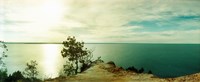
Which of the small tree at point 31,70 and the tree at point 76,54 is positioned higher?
the tree at point 76,54

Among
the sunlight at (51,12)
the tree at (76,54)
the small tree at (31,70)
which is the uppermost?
the sunlight at (51,12)

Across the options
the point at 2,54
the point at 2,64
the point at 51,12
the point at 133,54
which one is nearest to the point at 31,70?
the point at 2,64

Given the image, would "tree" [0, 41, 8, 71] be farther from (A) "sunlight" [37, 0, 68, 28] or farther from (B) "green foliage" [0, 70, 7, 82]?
(A) "sunlight" [37, 0, 68, 28]

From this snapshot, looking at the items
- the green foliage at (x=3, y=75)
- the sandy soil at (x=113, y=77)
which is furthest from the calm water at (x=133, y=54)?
the sandy soil at (x=113, y=77)

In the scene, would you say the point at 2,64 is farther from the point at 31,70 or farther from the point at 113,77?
the point at 113,77

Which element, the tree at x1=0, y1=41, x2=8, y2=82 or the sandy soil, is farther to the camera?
the tree at x1=0, y1=41, x2=8, y2=82

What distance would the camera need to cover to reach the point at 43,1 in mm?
8047

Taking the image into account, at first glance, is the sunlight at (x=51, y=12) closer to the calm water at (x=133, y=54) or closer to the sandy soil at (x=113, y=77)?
the calm water at (x=133, y=54)

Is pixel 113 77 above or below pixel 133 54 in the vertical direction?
below

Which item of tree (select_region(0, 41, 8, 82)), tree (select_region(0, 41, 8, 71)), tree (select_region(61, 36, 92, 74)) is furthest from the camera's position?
tree (select_region(61, 36, 92, 74))

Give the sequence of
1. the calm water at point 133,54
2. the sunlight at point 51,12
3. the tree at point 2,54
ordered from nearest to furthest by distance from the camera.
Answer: the sunlight at point 51,12
the tree at point 2,54
the calm water at point 133,54

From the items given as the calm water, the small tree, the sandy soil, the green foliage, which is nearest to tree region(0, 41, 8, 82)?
the green foliage

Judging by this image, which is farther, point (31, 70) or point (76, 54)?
point (76, 54)

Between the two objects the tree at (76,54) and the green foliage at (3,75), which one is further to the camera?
the tree at (76,54)
